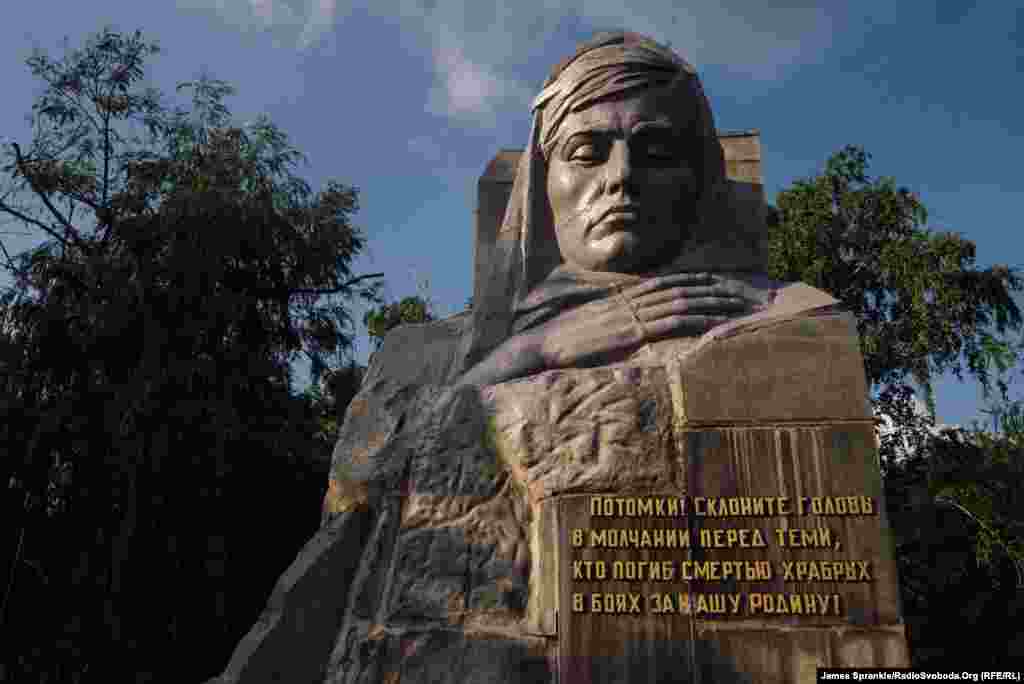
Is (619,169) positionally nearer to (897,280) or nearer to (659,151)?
(659,151)

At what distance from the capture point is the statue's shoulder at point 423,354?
16.5 ft

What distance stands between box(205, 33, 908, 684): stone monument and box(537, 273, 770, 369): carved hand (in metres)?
0.01

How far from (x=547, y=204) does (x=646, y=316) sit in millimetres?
1155

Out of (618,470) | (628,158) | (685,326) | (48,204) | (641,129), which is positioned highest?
(48,204)

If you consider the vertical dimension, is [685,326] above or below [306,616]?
above

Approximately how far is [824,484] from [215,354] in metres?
9.92

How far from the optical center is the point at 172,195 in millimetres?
12102

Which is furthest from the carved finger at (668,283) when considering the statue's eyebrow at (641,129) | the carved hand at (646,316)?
the statue's eyebrow at (641,129)

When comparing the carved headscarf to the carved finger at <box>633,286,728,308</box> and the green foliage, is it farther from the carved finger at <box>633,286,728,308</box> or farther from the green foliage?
the green foliage

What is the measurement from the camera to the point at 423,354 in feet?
17.3

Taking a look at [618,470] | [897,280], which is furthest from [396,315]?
[618,470]

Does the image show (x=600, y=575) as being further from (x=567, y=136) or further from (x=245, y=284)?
(x=245, y=284)

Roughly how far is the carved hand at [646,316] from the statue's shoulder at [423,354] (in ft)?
2.14

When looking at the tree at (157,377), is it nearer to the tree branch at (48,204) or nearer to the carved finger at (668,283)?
the tree branch at (48,204)
